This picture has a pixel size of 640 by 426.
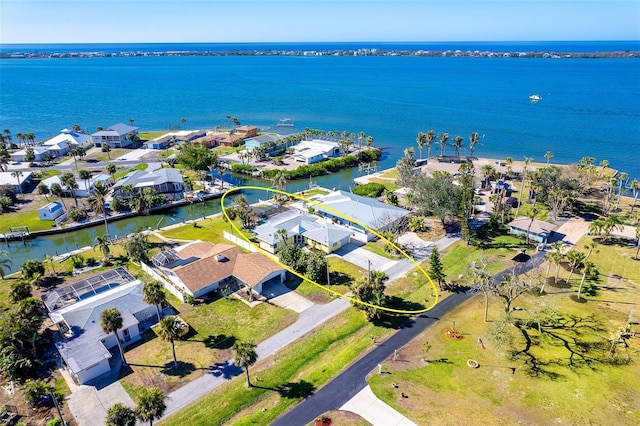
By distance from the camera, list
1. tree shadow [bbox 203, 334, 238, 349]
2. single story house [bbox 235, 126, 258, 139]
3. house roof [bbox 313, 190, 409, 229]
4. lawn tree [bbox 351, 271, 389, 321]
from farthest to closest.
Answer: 1. single story house [bbox 235, 126, 258, 139]
2. house roof [bbox 313, 190, 409, 229]
3. lawn tree [bbox 351, 271, 389, 321]
4. tree shadow [bbox 203, 334, 238, 349]

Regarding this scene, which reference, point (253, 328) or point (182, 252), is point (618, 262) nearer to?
point (253, 328)

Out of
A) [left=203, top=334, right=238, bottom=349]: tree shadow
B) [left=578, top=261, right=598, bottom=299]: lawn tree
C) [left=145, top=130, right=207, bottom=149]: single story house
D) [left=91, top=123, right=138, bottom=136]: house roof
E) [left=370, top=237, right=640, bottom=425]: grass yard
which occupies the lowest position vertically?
[left=370, top=237, right=640, bottom=425]: grass yard

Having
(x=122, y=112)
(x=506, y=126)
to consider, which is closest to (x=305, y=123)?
(x=506, y=126)

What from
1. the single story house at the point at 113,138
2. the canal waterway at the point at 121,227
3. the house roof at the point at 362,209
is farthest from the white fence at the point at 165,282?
the single story house at the point at 113,138

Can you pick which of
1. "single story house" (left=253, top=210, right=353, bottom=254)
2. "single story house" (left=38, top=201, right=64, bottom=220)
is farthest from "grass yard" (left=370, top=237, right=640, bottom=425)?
"single story house" (left=38, top=201, right=64, bottom=220)

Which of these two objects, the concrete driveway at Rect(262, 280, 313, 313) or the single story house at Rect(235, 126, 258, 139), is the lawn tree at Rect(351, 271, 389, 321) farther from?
the single story house at Rect(235, 126, 258, 139)

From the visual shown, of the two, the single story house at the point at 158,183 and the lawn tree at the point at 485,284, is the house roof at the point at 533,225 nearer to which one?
the lawn tree at the point at 485,284
